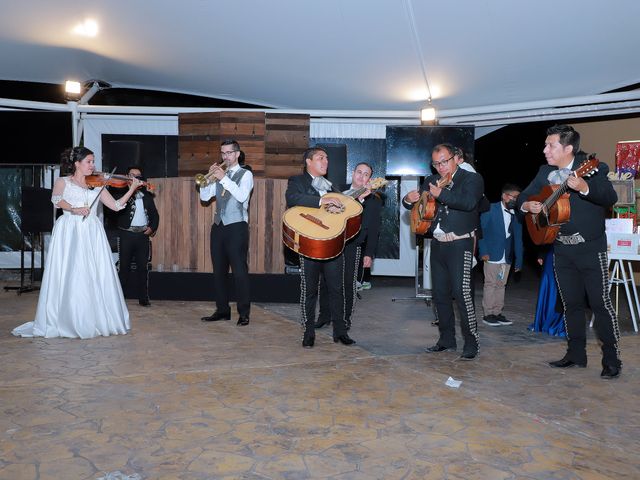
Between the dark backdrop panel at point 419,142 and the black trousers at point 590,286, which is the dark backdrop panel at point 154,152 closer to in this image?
the dark backdrop panel at point 419,142

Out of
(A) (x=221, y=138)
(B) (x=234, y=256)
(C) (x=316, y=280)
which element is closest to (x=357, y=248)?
(C) (x=316, y=280)

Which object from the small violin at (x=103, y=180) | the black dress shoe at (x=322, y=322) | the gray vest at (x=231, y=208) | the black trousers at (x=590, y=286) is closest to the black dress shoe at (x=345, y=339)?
the black dress shoe at (x=322, y=322)

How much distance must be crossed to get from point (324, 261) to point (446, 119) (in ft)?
15.4

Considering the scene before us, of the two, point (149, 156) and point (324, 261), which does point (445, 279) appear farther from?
point (149, 156)

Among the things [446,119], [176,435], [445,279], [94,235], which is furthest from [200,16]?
[176,435]

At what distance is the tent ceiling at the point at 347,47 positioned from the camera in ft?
24.2

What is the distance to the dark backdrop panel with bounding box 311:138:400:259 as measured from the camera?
420 inches

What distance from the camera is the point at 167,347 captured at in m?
5.79

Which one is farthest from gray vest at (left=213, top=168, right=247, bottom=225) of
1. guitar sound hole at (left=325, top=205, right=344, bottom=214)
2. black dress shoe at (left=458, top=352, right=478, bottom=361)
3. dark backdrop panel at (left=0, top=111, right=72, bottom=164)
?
dark backdrop panel at (left=0, top=111, right=72, bottom=164)

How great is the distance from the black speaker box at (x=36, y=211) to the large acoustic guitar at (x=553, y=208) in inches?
282

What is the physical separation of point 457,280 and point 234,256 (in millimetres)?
2533

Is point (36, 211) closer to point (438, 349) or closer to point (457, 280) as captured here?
point (438, 349)

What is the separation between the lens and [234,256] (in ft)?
22.4

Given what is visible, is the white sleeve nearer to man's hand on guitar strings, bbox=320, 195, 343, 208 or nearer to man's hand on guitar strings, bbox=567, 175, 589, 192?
man's hand on guitar strings, bbox=320, 195, 343, 208
